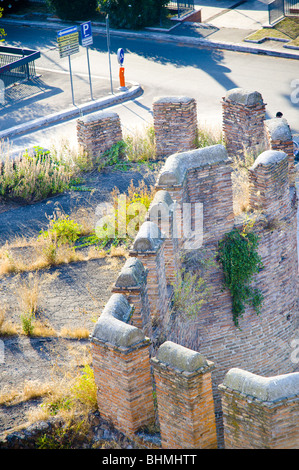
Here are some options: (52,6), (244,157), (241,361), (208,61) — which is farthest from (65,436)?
(52,6)

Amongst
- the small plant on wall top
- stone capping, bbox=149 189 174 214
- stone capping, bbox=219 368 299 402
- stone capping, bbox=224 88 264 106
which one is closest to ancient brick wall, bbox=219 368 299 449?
stone capping, bbox=219 368 299 402

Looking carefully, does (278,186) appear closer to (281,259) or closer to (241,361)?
(281,259)

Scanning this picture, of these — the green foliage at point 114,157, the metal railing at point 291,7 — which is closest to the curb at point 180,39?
the metal railing at point 291,7

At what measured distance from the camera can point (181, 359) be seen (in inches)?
262

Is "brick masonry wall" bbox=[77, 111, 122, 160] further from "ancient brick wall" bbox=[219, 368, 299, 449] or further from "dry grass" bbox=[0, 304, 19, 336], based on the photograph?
"ancient brick wall" bbox=[219, 368, 299, 449]

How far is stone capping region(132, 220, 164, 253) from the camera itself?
27.7 ft

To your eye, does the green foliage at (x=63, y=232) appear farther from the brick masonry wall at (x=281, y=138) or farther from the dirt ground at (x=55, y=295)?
the brick masonry wall at (x=281, y=138)

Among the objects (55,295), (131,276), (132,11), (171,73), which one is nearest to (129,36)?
(132,11)

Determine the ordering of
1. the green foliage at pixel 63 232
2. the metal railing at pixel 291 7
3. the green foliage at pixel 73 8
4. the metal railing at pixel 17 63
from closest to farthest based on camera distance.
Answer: the green foliage at pixel 63 232, the metal railing at pixel 17 63, the metal railing at pixel 291 7, the green foliage at pixel 73 8

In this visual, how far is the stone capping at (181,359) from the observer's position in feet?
21.6

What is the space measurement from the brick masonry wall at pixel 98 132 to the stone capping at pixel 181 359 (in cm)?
770

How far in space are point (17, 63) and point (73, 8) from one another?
6040 mm

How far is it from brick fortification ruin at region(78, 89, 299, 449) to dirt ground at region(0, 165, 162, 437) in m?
1.01
